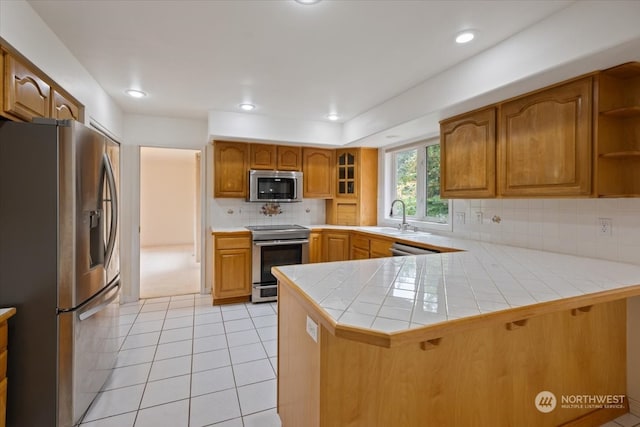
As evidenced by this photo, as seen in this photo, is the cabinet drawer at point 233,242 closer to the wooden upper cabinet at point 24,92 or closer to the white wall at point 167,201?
the wooden upper cabinet at point 24,92

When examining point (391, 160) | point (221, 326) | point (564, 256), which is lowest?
point (221, 326)

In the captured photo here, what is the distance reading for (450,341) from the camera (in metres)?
1.36

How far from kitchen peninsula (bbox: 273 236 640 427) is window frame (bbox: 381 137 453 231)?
1.67 m

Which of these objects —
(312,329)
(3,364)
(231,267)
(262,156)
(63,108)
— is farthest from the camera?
(262,156)

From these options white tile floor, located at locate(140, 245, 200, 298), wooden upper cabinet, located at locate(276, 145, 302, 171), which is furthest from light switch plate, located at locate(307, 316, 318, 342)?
white tile floor, located at locate(140, 245, 200, 298)

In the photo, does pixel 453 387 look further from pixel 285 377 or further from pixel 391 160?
pixel 391 160

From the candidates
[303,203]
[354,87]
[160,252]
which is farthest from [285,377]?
[160,252]

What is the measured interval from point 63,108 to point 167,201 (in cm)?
677

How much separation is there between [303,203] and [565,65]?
3.47 meters

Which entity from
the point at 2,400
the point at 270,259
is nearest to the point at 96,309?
the point at 2,400

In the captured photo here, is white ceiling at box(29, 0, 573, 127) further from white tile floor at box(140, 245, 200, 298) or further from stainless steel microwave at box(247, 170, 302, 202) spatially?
white tile floor at box(140, 245, 200, 298)

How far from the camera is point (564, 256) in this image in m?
2.08

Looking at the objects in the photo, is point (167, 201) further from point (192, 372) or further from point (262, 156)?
point (192, 372)

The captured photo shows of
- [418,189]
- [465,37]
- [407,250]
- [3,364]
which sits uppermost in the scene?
[465,37]
